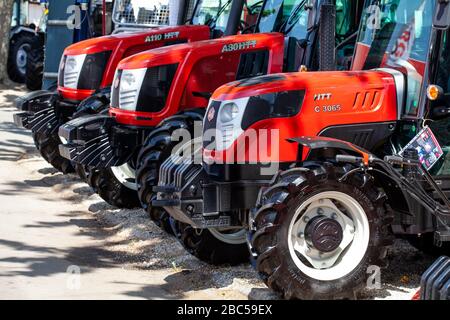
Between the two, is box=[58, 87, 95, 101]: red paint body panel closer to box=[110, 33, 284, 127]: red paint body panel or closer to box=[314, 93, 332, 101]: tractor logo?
box=[110, 33, 284, 127]: red paint body panel

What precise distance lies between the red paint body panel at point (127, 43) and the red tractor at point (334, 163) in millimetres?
3485

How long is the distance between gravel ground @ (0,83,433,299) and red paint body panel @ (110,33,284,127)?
1.14 meters

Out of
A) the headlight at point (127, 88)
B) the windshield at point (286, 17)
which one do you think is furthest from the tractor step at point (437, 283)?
the headlight at point (127, 88)

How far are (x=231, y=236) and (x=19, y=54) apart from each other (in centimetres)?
1624

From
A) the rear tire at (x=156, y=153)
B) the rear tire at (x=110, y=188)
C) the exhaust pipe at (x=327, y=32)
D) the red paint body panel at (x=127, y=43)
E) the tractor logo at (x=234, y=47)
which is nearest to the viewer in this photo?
the exhaust pipe at (x=327, y=32)

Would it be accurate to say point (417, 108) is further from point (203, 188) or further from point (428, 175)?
point (203, 188)

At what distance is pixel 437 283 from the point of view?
5.03m

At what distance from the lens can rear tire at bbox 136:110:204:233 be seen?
8008 mm

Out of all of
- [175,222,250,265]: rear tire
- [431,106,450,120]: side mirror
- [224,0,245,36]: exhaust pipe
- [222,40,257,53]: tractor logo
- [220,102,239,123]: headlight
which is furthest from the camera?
[224,0,245,36]: exhaust pipe

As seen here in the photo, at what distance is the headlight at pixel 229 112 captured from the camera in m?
6.77

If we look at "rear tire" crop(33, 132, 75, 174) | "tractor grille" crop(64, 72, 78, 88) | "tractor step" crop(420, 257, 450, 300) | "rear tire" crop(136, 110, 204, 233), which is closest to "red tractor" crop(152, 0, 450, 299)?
"rear tire" crop(136, 110, 204, 233)

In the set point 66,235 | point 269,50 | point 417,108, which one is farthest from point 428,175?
point 66,235

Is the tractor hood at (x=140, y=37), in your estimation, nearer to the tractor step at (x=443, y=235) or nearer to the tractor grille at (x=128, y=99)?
the tractor grille at (x=128, y=99)

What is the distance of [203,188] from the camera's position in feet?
22.2
